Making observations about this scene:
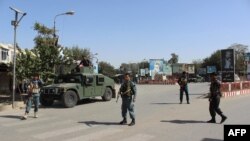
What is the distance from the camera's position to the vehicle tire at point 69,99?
18.9 metres

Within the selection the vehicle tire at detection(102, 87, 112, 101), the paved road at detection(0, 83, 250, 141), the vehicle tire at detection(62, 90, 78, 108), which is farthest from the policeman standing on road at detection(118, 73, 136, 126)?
the vehicle tire at detection(102, 87, 112, 101)

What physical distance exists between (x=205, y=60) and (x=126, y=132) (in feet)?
366

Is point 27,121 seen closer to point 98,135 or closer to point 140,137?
point 98,135

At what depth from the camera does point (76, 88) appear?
65.4ft

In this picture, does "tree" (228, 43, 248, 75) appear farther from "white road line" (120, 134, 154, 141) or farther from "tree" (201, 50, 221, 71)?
"white road line" (120, 134, 154, 141)

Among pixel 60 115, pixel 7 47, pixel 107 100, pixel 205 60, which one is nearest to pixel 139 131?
pixel 60 115

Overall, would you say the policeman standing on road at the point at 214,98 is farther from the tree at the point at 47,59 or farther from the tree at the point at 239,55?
the tree at the point at 239,55

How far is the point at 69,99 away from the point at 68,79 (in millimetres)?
1867

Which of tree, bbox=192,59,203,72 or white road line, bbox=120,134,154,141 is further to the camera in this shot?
tree, bbox=192,59,203,72

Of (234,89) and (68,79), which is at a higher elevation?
(68,79)

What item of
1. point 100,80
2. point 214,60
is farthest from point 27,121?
point 214,60

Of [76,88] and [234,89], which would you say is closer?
[76,88]

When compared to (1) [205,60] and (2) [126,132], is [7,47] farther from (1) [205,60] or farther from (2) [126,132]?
(1) [205,60]

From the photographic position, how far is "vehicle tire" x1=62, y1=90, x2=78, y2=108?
18.9m
